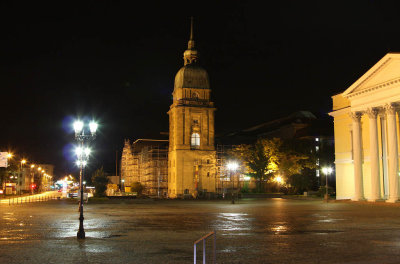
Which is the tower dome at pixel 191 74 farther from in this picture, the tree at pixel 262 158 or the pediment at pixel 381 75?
the pediment at pixel 381 75

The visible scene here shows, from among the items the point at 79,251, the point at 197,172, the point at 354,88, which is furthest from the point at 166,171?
the point at 79,251

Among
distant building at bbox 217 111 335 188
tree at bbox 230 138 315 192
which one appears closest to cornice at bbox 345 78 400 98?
tree at bbox 230 138 315 192

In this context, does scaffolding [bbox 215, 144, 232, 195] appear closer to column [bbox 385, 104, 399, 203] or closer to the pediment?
the pediment

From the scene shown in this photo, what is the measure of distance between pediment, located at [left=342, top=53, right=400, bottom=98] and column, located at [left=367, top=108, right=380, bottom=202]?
2776 millimetres

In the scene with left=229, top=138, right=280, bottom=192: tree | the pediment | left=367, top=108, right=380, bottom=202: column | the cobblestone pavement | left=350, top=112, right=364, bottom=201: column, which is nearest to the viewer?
the cobblestone pavement

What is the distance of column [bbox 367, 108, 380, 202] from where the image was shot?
49.0m

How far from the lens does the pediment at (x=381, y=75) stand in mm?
46344

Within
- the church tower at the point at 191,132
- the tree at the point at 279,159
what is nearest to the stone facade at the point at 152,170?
the church tower at the point at 191,132

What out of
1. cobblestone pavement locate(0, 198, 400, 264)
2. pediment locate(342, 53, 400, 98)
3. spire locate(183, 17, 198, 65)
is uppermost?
spire locate(183, 17, 198, 65)

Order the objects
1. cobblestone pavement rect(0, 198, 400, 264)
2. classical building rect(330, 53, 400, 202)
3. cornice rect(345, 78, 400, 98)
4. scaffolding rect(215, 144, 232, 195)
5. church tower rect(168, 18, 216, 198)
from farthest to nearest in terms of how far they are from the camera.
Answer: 1. scaffolding rect(215, 144, 232, 195)
2. church tower rect(168, 18, 216, 198)
3. classical building rect(330, 53, 400, 202)
4. cornice rect(345, 78, 400, 98)
5. cobblestone pavement rect(0, 198, 400, 264)

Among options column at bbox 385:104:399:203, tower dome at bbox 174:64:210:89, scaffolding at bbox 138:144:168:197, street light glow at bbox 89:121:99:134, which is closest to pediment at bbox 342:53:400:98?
column at bbox 385:104:399:203

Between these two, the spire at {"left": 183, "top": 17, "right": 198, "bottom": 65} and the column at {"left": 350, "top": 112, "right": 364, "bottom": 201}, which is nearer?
the column at {"left": 350, "top": 112, "right": 364, "bottom": 201}

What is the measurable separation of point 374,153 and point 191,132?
4539 centimetres

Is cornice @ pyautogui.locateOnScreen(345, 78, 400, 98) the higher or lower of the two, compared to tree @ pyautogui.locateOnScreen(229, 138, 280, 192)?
higher
